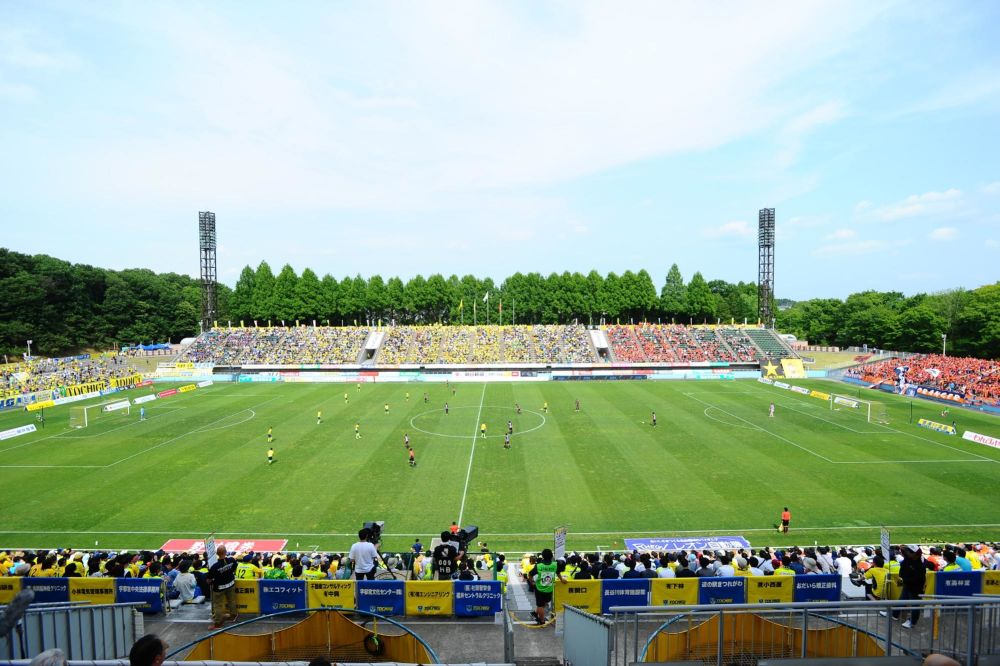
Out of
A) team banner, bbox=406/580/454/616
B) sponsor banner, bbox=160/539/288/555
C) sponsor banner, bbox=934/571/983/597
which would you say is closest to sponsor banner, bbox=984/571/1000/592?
sponsor banner, bbox=934/571/983/597

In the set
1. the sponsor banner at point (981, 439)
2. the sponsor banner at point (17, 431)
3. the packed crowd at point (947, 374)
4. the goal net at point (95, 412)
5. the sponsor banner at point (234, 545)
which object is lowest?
the sponsor banner at point (234, 545)

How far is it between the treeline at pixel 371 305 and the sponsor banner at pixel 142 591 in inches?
3216

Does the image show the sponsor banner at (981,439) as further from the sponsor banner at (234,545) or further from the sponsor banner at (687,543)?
the sponsor banner at (234,545)

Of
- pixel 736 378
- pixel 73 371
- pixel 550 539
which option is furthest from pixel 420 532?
pixel 73 371

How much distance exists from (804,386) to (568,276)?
50.5m

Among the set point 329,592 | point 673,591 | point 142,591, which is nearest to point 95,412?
point 142,591

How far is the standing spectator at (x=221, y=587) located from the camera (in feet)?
38.1

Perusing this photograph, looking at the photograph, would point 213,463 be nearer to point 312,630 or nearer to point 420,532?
point 420,532

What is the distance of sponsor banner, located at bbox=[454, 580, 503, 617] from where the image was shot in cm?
1244

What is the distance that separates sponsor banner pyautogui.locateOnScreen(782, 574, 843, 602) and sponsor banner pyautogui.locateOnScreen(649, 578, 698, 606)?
245 cm

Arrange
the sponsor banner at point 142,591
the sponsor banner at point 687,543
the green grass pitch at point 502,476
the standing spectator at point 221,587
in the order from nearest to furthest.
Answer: the standing spectator at point 221,587
the sponsor banner at point 142,591
the sponsor banner at point 687,543
the green grass pitch at point 502,476

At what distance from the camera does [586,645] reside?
8.05 m

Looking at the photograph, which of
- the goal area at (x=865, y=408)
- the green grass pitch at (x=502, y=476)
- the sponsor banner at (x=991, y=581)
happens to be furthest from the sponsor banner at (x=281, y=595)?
the goal area at (x=865, y=408)

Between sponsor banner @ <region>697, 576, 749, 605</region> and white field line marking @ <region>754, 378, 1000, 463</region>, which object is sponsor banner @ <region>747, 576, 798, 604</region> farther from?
white field line marking @ <region>754, 378, 1000, 463</region>
